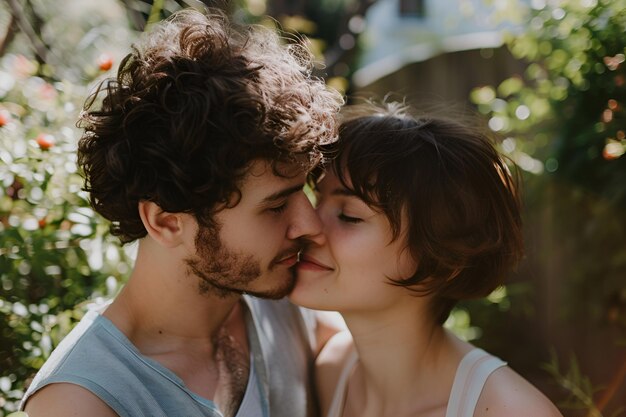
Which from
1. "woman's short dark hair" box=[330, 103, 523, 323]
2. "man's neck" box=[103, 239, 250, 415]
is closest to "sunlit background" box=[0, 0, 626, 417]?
"woman's short dark hair" box=[330, 103, 523, 323]

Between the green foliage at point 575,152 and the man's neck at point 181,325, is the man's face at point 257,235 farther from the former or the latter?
the green foliage at point 575,152

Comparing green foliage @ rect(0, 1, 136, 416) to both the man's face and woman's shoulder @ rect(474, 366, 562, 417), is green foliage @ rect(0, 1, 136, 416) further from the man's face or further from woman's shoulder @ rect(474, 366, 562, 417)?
woman's shoulder @ rect(474, 366, 562, 417)

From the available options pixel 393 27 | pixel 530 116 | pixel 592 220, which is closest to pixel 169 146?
pixel 530 116

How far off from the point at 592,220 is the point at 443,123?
48.6 inches

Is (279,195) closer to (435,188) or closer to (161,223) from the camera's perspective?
(161,223)

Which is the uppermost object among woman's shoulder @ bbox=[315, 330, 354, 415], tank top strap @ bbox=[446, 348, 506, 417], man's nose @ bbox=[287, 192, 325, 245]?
man's nose @ bbox=[287, 192, 325, 245]

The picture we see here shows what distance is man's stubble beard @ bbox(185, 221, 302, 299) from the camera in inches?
81.9

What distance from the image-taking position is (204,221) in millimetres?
2066

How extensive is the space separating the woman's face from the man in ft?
0.21

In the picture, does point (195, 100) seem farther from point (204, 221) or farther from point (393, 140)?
point (393, 140)

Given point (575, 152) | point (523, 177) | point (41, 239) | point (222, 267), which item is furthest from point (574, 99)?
point (41, 239)

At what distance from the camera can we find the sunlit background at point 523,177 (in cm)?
225

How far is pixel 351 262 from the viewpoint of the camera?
2.09 metres

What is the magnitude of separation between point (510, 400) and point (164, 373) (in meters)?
0.95
